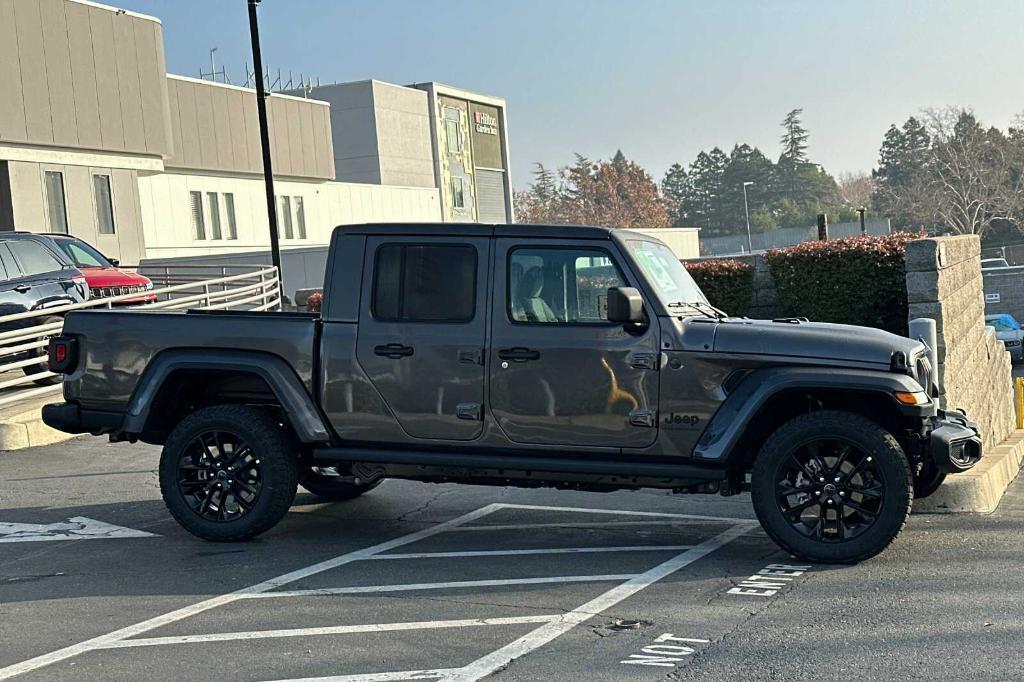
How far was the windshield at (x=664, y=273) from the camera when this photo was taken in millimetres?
7711

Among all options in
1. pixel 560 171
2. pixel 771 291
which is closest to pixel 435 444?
pixel 771 291

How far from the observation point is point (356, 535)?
856cm

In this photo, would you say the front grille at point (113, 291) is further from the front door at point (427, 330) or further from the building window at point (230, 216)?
the building window at point (230, 216)

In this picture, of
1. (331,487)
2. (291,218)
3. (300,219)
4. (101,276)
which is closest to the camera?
(331,487)

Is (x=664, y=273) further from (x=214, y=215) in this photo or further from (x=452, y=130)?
(x=452, y=130)

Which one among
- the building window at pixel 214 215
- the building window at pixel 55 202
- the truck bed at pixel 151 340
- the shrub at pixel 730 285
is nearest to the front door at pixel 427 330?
the truck bed at pixel 151 340

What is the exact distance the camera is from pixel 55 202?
3288 centimetres

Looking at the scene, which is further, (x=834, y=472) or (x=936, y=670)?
(x=834, y=472)

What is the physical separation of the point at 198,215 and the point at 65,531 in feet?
113

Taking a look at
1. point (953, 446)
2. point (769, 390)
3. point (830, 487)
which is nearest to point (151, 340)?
point (769, 390)

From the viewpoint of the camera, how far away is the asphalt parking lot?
552 centimetres

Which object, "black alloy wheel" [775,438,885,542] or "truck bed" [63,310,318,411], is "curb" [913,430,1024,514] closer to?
"black alloy wheel" [775,438,885,542]

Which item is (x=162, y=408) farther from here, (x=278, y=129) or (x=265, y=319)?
(x=278, y=129)

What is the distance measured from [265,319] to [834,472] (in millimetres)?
3702
